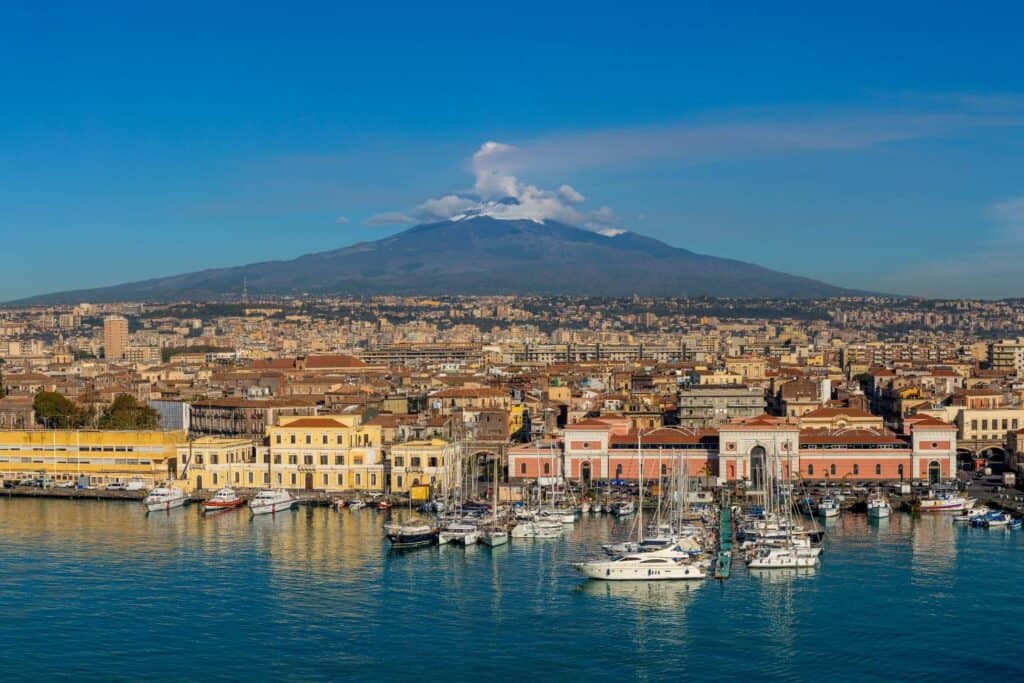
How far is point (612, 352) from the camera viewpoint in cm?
7538

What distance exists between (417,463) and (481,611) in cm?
930

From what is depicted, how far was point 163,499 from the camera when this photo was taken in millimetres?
24922

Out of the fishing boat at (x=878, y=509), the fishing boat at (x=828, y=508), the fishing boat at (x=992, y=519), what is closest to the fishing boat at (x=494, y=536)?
the fishing boat at (x=828, y=508)

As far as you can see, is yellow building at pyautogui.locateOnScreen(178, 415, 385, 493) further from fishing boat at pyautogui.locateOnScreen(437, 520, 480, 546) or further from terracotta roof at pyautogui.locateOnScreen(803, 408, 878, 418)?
terracotta roof at pyautogui.locateOnScreen(803, 408, 878, 418)

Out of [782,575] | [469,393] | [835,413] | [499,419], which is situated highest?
[469,393]

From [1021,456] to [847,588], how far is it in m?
10.9

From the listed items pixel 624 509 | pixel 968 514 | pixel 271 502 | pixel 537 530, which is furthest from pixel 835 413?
pixel 271 502

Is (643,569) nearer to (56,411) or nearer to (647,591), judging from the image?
(647,591)

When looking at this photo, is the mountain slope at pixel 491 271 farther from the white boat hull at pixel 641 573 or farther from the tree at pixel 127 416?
the white boat hull at pixel 641 573

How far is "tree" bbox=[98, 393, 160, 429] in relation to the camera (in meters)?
33.1

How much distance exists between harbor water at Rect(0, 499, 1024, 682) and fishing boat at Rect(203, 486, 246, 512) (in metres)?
2.46

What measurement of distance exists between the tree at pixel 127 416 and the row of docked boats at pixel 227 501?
7.73 m

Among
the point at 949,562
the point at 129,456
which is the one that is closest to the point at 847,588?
the point at 949,562

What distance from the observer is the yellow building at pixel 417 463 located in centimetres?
2586
